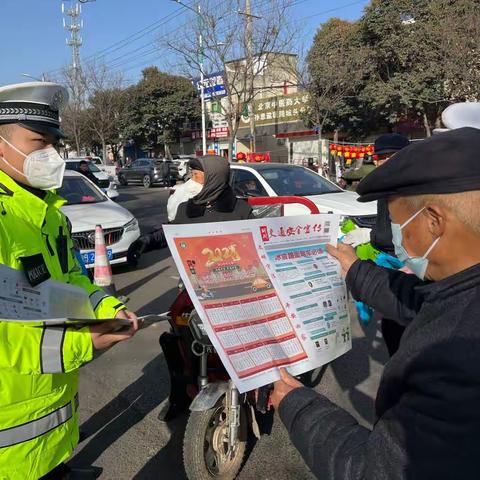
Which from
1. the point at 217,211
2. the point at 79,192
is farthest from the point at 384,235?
the point at 79,192

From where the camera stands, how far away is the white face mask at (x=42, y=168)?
5.42 feet

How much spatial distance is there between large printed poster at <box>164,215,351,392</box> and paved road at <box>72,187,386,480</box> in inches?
49.8

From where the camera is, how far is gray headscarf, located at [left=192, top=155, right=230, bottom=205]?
2.97 metres

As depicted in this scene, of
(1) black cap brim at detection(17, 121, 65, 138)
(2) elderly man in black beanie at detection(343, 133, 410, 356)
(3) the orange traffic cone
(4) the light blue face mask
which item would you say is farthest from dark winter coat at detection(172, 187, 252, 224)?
(3) the orange traffic cone

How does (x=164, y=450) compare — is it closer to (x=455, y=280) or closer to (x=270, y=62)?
(x=455, y=280)

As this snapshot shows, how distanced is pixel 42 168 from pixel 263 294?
939 mm

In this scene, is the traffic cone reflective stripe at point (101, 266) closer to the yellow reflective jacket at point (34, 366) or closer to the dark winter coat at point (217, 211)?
the dark winter coat at point (217, 211)

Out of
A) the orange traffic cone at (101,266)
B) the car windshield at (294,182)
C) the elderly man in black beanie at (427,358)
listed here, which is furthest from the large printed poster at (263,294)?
the car windshield at (294,182)

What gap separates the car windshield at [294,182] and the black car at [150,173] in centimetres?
1562

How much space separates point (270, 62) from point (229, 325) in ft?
73.0

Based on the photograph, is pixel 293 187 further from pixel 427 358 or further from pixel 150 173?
pixel 150 173

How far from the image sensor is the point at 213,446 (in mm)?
2426

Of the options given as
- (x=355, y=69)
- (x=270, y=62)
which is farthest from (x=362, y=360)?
(x=355, y=69)

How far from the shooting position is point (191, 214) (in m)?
3.00
